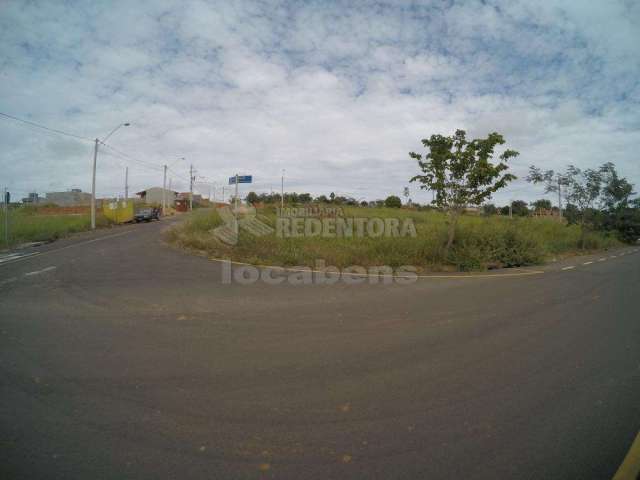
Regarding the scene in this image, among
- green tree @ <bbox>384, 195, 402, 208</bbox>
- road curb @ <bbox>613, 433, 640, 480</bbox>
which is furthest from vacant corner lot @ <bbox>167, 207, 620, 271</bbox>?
green tree @ <bbox>384, 195, 402, 208</bbox>

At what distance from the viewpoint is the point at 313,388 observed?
3164 mm

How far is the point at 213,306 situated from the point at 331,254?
6734mm

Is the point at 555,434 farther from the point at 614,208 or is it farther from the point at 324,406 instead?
the point at 614,208

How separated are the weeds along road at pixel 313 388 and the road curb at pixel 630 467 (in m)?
0.06

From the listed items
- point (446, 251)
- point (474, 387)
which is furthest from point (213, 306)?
point (446, 251)

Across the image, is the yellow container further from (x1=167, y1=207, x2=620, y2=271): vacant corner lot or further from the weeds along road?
the weeds along road

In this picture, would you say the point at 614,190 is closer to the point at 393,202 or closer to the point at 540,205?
the point at 393,202

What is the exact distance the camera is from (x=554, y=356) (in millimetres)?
4031

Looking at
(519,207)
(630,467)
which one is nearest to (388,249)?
(630,467)

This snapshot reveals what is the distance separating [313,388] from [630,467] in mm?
2525

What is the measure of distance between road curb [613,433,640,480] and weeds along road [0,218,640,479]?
0.06 metres

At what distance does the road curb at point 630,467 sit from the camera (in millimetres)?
2105

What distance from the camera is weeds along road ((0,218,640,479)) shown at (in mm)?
2213

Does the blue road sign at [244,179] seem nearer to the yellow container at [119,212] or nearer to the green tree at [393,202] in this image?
the yellow container at [119,212]
